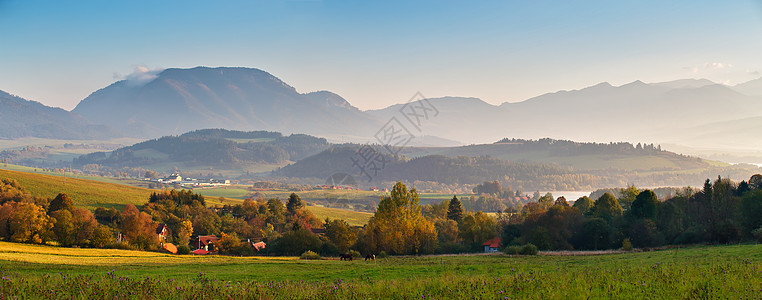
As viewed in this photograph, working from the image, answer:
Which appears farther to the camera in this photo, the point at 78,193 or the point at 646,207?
the point at 78,193

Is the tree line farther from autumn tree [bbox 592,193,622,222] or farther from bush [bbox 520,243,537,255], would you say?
bush [bbox 520,243,537,255]

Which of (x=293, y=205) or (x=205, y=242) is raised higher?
(x=293, y=205)

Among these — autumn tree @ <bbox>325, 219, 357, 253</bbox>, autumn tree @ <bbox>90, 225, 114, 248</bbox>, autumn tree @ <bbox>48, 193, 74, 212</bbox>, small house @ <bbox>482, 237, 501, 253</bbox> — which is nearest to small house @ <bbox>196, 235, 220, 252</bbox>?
autumn tree @ <bbox>48, 193, 74, 212</bbox>

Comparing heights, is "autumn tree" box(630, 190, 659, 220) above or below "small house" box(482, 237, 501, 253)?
above

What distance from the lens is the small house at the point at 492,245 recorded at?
5711 centimetres

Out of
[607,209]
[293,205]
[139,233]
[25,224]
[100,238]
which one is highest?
[607,209]

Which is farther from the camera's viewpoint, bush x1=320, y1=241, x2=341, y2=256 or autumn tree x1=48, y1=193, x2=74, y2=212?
autumn tree x1=48, y1=193, x2=74, y2=212

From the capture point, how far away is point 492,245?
58.1 metres

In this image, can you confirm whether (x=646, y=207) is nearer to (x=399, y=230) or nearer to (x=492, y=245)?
(x=492, y=245)

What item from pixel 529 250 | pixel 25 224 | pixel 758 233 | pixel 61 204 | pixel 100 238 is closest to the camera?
pixel 758 233

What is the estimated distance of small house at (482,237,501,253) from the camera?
57112mm

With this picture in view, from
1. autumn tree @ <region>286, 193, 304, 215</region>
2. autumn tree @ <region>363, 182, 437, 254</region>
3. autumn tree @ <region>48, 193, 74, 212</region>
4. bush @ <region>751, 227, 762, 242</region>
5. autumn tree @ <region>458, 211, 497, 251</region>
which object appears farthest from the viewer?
autumn tree @ <region>286, 193, 304, 215</region>

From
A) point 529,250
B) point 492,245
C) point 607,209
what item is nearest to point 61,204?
point 492,245

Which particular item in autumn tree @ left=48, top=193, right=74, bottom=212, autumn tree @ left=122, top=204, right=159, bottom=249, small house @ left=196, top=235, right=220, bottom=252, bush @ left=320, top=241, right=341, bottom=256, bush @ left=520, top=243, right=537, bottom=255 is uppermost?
autumn tree @ left=48, top=193, right=74, bottom=212
